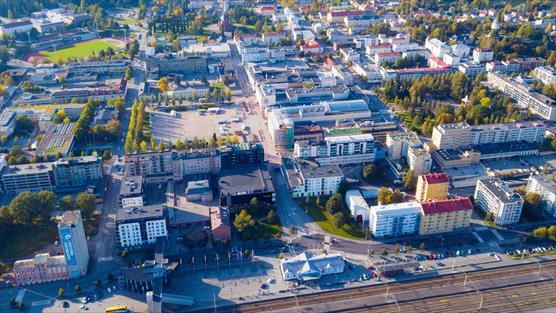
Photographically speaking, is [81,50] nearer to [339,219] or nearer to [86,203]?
[86,203]

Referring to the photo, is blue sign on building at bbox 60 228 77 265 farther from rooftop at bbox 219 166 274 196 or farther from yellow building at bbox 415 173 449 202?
yellow building at bbox 415 173 449 202

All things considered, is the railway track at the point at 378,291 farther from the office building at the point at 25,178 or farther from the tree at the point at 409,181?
the office building at the point at 25,178

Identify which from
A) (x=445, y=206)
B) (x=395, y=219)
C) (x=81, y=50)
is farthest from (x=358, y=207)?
(x=81, y=50)

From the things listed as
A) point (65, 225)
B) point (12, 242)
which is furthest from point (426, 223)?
point (12, 242)

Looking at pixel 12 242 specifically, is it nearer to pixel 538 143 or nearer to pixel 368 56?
pixel 538 143

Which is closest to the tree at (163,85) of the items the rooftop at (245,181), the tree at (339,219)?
the rooftop at (245,181)
